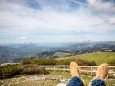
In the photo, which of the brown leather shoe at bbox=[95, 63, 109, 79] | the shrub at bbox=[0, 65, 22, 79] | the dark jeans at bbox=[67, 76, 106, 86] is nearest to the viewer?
the dark jeans at bbox=[67, 76, 106, 86]

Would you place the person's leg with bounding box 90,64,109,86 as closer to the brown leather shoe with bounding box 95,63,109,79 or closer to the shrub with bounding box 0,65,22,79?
the brown leather shoe with bounding box 95,63,109,79

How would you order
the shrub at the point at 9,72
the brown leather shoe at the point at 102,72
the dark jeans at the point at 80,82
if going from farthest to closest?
1. the shrub at the point at 9,72
2. the brown leather shoe at the point at 102,72
3. the dark jeans at the point at 80,82

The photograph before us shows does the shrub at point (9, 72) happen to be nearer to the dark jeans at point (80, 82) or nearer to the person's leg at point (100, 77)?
the person's leg at point (100, 77)

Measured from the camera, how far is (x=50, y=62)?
33.0 metres

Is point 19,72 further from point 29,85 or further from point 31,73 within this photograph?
point 29,85

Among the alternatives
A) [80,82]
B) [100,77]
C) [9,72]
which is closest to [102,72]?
[100,77]

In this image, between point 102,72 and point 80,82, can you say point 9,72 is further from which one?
point 80,82

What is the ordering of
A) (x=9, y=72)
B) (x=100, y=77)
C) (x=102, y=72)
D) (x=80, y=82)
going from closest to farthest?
1. (x=80, y=82)
2. (x=100, y=77)
3. (x=102, y=72)
4. (x=9, y=72)

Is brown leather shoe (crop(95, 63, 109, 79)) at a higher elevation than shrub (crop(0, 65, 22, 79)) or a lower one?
higher

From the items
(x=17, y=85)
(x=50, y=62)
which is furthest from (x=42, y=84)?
(x=50, y=62)

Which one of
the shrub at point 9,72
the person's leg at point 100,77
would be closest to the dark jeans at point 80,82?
the person's leg at point 100,77

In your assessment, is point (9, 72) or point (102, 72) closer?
point (102, 72)

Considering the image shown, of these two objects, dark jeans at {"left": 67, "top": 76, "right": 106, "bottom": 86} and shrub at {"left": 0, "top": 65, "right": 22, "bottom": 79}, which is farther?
shrub at {"left": 0, "top": 65, "right": 22, "bottom": 79}

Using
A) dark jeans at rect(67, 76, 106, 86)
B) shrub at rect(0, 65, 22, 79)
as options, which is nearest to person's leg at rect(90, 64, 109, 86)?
dark jeans at rect(67, 76, 106, 86)
